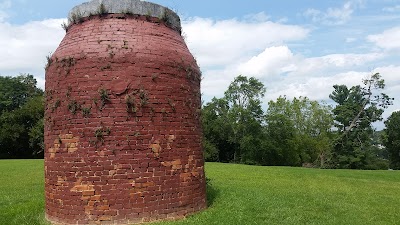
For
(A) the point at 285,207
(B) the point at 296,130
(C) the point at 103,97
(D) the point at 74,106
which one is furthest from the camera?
(B) the point at 296,130

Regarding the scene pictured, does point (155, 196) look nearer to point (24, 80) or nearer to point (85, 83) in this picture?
point (85, 83)

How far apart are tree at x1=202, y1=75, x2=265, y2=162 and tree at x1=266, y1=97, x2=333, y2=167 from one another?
2300 mm

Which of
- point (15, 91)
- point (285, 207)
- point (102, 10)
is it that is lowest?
point (285, 207)

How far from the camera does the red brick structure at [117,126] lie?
306 inches

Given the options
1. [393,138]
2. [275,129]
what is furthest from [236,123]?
[393,138]

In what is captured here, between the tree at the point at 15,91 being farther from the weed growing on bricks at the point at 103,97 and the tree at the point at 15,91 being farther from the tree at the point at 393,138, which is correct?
the tree at the point at 393,138

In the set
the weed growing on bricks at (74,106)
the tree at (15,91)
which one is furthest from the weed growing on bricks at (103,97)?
the tree at (15,91)

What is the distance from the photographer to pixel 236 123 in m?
51.4

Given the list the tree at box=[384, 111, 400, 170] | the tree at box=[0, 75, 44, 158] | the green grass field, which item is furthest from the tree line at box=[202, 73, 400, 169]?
the green grass field

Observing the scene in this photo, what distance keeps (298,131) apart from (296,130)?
3.34ft

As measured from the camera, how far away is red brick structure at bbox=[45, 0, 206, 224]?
25.5 feet

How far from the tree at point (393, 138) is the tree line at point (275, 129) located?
0.46 feet

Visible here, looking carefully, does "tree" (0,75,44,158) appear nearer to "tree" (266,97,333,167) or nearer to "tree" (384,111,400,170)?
"tree" (266,97,333,167)

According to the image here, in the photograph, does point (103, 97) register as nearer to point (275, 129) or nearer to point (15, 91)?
point (275, 129)
